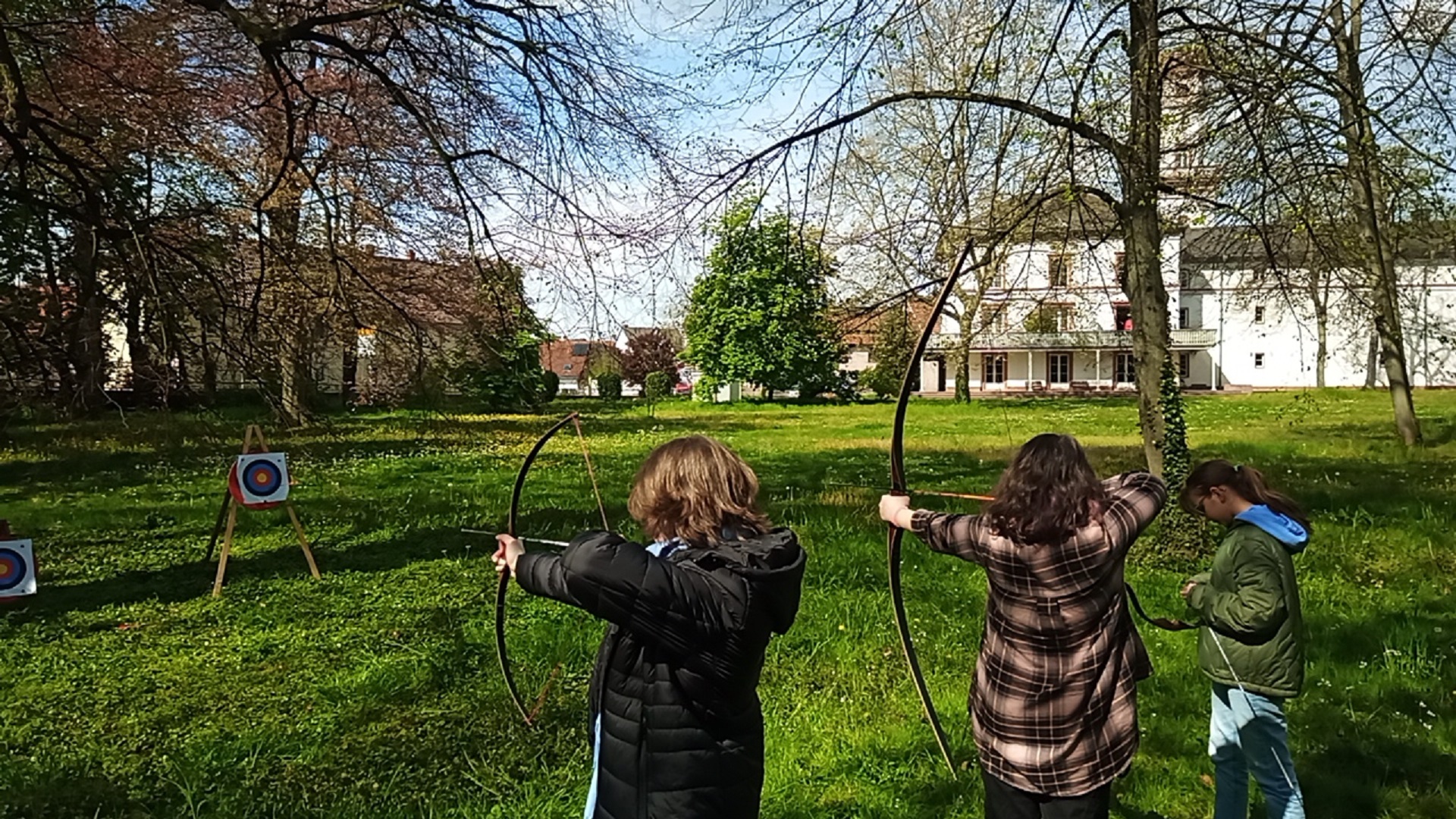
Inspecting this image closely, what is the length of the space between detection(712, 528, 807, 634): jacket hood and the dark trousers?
0.77 metres

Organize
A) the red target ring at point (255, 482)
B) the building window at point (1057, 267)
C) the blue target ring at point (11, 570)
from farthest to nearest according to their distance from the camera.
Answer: the building window at point (1057, 267), the red target ring at point (255, 482), the blue target ring at point (11, 570)

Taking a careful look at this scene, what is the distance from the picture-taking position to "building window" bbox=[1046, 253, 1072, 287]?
7.59 meters

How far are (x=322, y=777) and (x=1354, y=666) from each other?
4.50 meters

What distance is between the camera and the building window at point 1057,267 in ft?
24.9

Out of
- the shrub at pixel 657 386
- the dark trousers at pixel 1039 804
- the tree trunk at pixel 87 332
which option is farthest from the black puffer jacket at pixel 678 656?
the shrub at pixel 657 386

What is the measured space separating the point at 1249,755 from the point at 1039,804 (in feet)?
3.05

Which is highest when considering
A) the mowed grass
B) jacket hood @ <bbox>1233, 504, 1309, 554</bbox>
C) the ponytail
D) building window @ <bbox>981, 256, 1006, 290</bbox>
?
building window @ <bbox>981, 256, 1006, 290</bbox>

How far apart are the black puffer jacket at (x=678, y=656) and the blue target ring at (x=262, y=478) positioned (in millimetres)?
5667

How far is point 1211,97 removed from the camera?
22.1 ft

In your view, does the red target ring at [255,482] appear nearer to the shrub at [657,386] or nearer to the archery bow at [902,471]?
the archery bow at [902,471]

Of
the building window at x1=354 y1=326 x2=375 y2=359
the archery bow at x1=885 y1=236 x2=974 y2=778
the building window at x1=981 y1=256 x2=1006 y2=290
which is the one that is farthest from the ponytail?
the building window at x1=354 y1=326 x2=375 y2=359

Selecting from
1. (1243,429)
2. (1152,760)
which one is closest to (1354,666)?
(1152,760)

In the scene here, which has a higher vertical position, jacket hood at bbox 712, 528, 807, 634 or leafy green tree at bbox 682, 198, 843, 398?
leafy green tree at bbox 682, 198, 843, 398

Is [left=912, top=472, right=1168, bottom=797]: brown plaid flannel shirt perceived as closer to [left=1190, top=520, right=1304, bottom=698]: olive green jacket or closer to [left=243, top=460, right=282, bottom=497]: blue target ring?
[left=1190, top=520, right=1304, bottom=698]: olive green jacket
